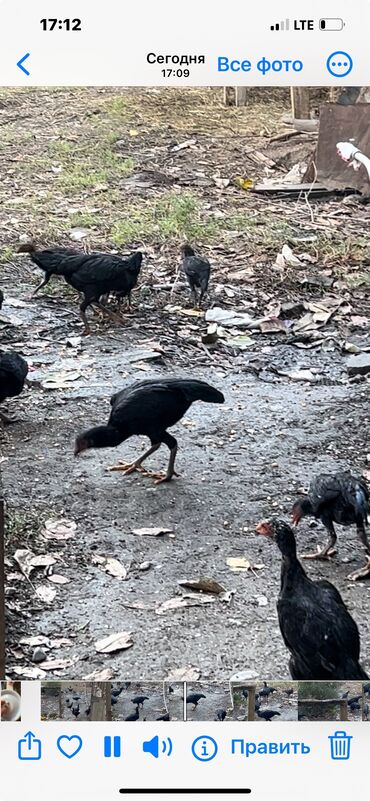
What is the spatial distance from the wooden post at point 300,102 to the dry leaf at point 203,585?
576mm

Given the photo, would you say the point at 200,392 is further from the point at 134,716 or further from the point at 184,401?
the point at 134,716

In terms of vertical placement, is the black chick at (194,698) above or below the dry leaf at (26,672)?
below

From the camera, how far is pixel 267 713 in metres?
1.36

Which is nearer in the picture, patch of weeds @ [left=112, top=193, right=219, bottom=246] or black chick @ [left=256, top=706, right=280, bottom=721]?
black chick @ [left=256, top=706, right=280, bottom=721]

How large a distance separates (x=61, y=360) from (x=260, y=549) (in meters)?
0.35

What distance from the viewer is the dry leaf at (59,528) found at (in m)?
1.45

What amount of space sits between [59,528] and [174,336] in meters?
0.28
